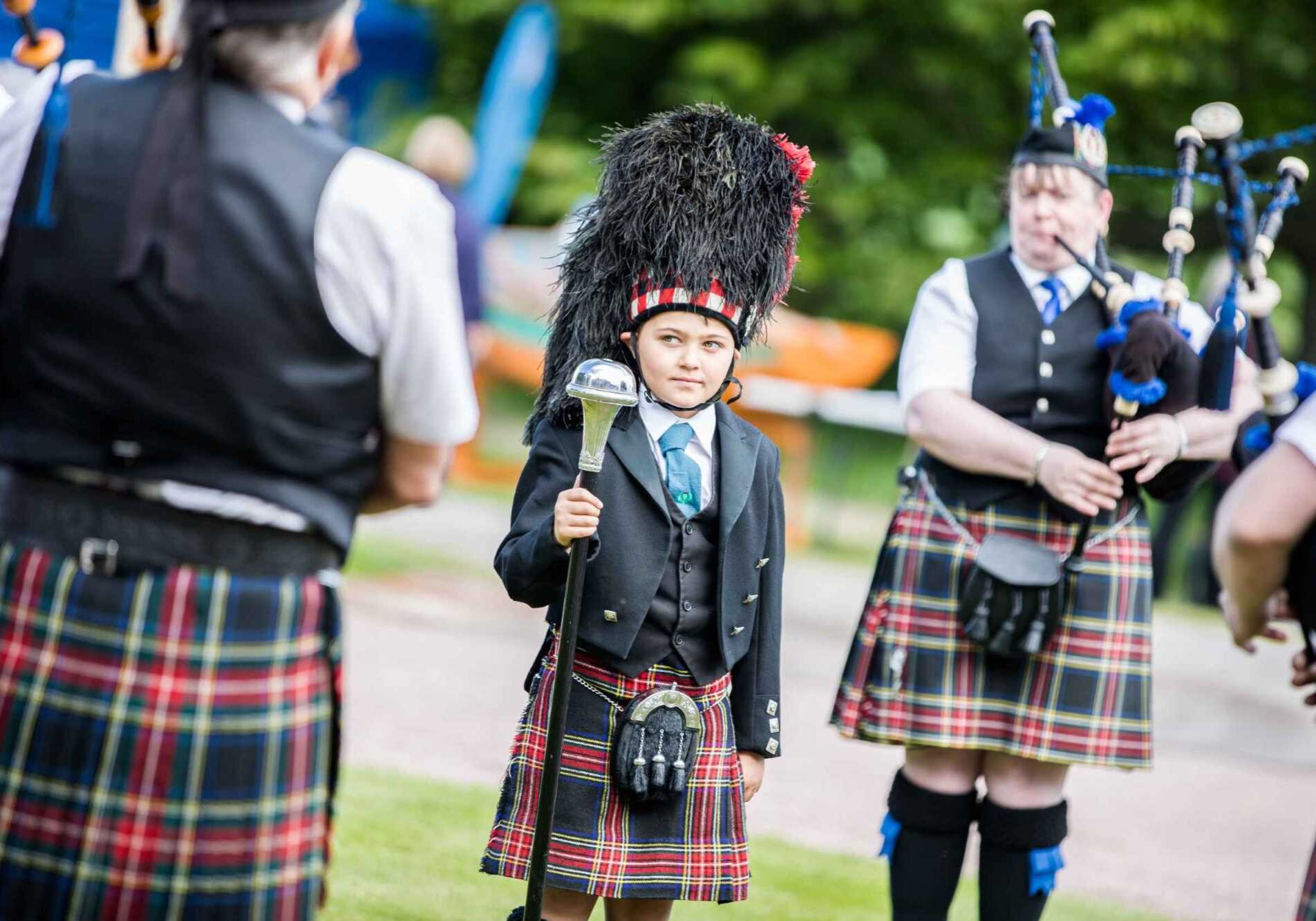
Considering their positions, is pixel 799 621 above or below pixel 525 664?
above

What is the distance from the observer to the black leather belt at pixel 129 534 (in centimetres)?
212

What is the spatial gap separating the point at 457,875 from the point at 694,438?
1624 millimetres

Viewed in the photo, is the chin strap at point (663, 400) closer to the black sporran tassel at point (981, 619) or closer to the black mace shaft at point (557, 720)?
the black mace shaft at point (557, 720)

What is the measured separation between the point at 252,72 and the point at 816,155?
1300 centimetres

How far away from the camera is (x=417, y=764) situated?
17.1 feet

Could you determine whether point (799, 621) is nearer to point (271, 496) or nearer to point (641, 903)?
point (641, 903)

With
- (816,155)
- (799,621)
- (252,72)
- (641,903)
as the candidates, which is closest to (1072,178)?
(641,903)

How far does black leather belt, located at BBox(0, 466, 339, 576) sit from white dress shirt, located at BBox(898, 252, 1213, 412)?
1.83 meters

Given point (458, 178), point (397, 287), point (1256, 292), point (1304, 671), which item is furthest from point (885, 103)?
point (397, 287)

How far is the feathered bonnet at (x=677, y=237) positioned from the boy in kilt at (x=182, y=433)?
2.63ft

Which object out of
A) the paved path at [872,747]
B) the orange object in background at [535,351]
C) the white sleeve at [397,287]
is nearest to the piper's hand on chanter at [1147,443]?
the white sleeve at [397,287]

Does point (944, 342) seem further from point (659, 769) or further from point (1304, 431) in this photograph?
point (1304, 431)

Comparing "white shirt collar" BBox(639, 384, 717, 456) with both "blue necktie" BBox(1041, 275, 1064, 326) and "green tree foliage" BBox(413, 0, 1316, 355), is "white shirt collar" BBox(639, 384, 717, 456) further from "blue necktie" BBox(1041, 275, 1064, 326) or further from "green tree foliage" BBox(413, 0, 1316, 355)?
"green tree foliage" BBox(413, 0, 1316, 355)

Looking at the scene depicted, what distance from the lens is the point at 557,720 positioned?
2711 mm
